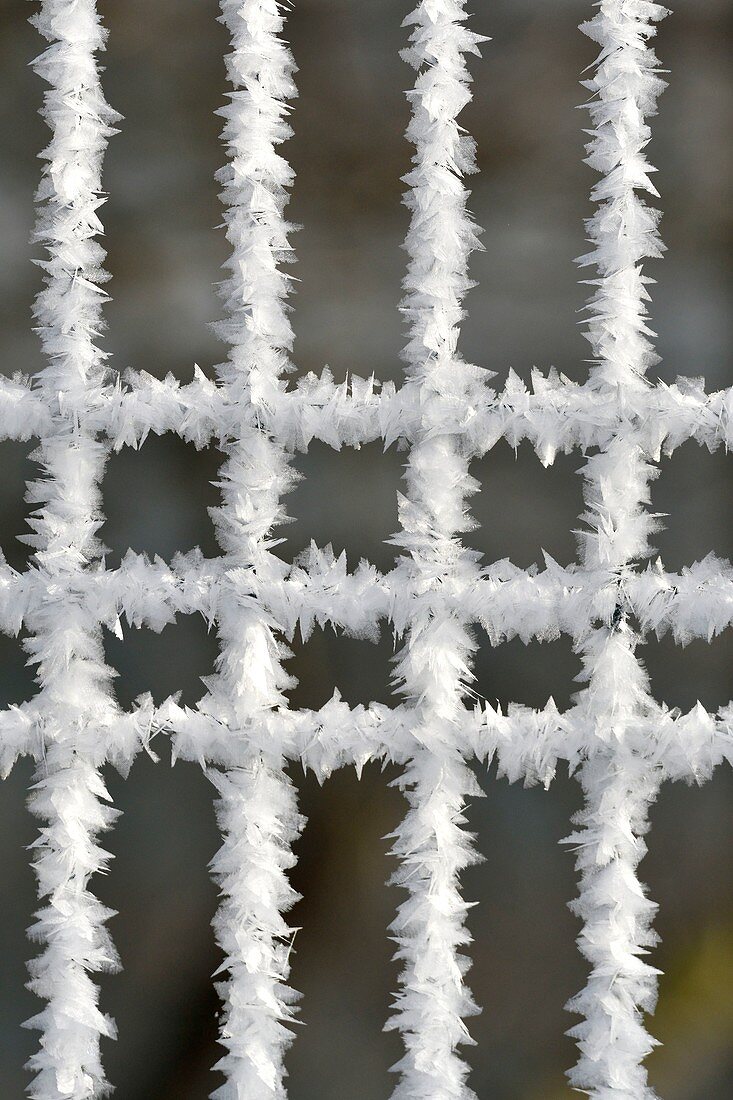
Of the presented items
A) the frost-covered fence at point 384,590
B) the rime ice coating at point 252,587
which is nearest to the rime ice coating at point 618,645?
the frost-covered fence at point 384,590

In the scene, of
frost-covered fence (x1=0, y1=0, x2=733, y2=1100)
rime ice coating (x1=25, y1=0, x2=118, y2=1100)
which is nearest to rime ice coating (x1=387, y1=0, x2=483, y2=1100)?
frost-covered fence (x1=0, y1=0, x2=733, y2=1100)

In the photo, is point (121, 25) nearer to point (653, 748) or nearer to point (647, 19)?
point (647, 19)

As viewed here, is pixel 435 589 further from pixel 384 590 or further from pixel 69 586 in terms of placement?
pixel 69 586

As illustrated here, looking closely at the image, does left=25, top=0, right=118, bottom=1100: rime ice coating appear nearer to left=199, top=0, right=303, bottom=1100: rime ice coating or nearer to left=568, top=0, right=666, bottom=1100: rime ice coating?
left=199, top=0, right=303, bottom=1100: rime ice coating

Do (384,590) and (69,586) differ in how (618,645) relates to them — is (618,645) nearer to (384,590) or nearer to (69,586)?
(384,590)

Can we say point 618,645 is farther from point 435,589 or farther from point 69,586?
point 69,586

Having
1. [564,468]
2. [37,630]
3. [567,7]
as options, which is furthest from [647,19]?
[37,630]

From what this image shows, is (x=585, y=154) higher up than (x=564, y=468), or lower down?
higher up

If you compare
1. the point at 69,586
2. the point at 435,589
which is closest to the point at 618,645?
the point at 435,589

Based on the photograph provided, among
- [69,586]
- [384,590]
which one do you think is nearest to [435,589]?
[384,590]
